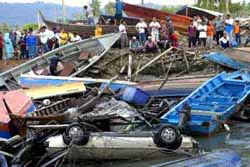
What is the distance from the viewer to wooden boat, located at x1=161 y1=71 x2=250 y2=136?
20031 mm

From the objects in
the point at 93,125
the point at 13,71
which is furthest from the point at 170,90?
the point at 13,71

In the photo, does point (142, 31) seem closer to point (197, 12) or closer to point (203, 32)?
point (203, 32)

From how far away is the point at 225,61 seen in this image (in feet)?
88.6

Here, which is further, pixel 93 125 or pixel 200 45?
pixel 200 45

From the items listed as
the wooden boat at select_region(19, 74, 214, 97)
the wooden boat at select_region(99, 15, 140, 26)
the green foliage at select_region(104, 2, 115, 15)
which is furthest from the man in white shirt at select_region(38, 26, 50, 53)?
the green foliage at select_region(104, 2, 115, 15)

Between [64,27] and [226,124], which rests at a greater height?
[64,27]

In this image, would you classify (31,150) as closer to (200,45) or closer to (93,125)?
(93,125)

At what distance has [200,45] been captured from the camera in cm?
3253

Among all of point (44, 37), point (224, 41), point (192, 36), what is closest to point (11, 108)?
point (44, 37)

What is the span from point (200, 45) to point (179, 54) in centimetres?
341

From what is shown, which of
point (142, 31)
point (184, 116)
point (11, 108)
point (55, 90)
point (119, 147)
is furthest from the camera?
point (142, 31)

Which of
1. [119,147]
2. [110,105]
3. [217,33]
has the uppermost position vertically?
[217,33]

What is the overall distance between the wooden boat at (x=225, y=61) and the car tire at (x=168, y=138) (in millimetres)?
10246

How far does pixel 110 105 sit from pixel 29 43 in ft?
37.6
